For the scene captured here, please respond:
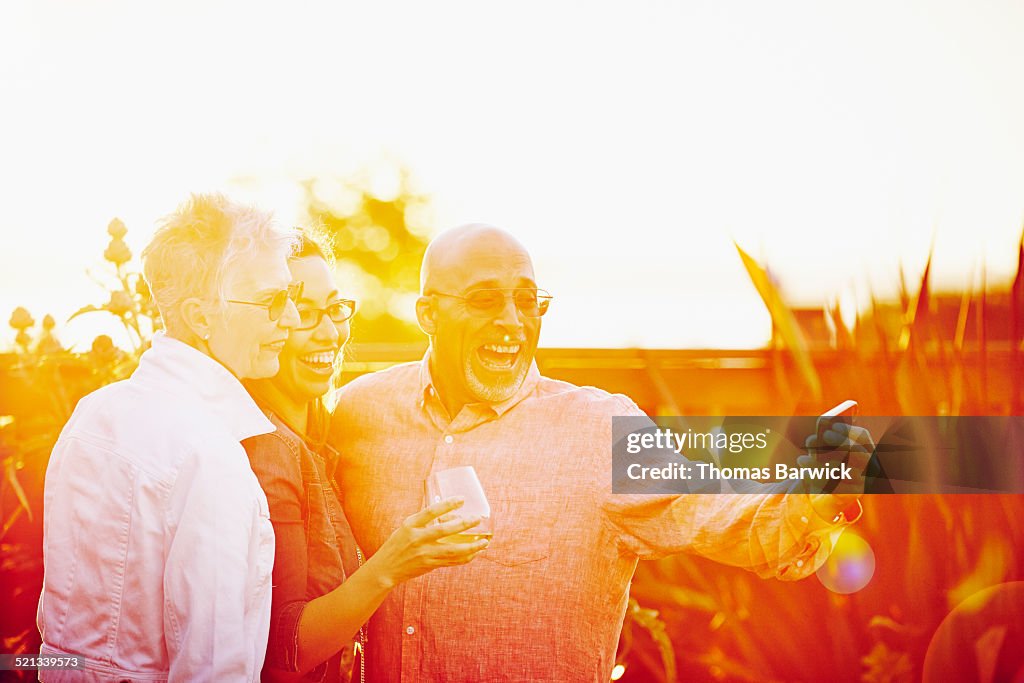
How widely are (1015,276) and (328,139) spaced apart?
3985 mm

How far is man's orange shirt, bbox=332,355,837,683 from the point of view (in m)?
1.66

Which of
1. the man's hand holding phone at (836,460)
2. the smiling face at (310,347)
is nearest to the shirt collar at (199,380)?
the smiling face at (310,347)

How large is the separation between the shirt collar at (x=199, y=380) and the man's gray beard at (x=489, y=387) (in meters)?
0.45

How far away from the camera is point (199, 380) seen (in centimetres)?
148

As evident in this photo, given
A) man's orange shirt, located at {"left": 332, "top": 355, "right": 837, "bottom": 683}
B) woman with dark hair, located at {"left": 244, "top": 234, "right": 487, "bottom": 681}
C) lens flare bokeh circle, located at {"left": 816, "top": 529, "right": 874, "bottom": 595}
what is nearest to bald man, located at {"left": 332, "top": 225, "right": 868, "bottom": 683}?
man's orange shirt, located at {"left": 332, "top": 355, "right": 837, "bottom": 683}

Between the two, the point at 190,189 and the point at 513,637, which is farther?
the point at 513,637

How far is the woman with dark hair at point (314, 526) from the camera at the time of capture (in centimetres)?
136

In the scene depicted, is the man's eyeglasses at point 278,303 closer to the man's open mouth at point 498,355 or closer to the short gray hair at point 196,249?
the short gray hair at point 196,249

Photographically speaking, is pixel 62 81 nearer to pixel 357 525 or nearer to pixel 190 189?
pixel 190 189

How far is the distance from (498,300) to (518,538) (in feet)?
1.66

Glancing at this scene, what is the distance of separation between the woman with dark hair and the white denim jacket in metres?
0.04

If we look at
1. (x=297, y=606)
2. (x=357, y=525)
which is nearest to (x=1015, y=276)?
(x=357, y=525)

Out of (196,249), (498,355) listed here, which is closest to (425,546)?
(498,355)

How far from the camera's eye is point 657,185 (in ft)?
6.88
